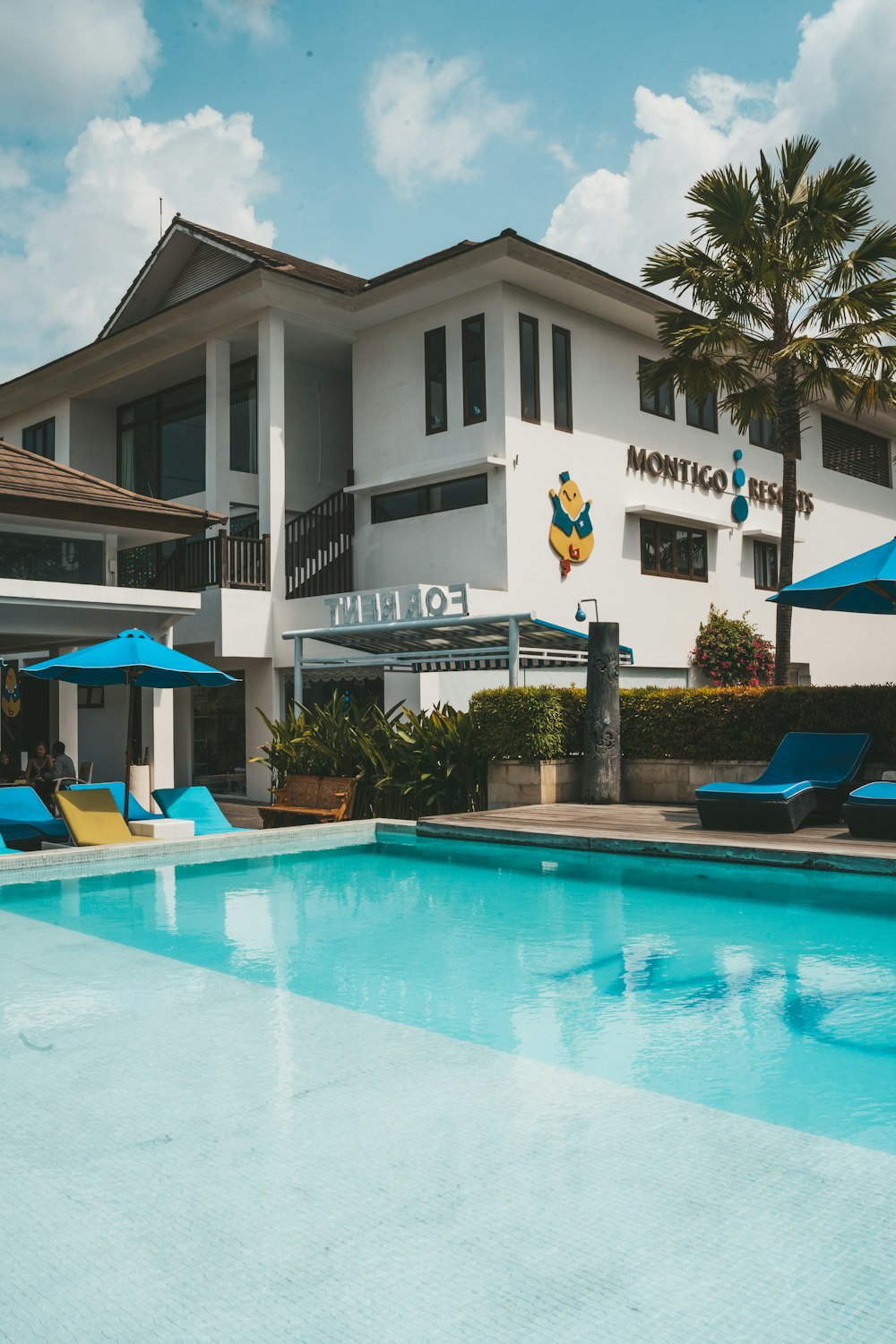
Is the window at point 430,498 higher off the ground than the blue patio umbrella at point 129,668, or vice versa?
the window at point 430,498

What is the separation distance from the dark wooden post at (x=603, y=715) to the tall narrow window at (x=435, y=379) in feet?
24.6

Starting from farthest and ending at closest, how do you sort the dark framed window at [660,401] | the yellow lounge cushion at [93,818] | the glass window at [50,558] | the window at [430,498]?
the dark framed window at [660,401] → the window at [430,498] → the glass window at [50,558] → the yellow lounge cushion at [93,818]

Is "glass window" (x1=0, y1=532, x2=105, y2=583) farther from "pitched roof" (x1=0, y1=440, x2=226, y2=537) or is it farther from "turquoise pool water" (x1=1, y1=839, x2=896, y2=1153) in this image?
"turquoise pool water" (x1=1, y1=839, x2=896, y2=1153)

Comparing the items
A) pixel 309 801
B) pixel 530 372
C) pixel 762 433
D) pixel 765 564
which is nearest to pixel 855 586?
pixel 309 801

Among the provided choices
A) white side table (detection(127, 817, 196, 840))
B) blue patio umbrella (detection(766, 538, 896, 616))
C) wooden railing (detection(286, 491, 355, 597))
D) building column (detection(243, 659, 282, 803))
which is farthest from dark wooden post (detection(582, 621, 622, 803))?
building column (detection(243, 659, 282, 803))

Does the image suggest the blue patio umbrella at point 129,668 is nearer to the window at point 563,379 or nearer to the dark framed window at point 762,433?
the window at point 563,379

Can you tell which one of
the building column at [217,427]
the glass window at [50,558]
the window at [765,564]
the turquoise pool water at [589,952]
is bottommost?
the turquoise pool water at [589,952]

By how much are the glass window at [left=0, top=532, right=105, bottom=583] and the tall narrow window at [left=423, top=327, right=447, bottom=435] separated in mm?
6432

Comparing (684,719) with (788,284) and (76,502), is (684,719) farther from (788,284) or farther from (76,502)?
(76,502)

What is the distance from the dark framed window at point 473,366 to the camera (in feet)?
64.7

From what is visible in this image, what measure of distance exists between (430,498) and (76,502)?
647cm

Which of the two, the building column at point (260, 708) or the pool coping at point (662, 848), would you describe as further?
the building column at point (260, 708)

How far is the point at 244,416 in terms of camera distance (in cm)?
2258

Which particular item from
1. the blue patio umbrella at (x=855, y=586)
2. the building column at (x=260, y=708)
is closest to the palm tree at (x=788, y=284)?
the blue patio umbrella at (x=855, y=586)
